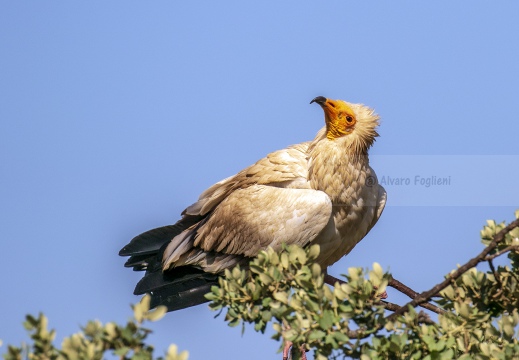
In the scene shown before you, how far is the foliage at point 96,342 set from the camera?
12.5 ft

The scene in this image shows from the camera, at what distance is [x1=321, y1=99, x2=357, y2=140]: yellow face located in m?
8.32

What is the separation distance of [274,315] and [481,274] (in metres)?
1.27

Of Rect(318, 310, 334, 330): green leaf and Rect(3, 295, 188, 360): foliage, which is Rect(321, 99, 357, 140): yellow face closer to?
Rect(318, 310, 334, 330): green leaf

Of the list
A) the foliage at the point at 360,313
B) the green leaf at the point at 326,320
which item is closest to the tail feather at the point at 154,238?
the foliage at the point at 360,313

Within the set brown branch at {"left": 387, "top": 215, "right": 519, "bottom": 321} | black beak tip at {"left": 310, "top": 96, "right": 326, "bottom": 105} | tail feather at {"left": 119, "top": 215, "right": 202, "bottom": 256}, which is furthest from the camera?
tail feather at {"left": 119, "top": 215, "right": 202, "bottom": 256}

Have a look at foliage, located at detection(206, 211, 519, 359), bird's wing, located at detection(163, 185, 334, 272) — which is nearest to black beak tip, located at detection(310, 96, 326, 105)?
bird's wing, located at detection(163, 185, 334, 272)

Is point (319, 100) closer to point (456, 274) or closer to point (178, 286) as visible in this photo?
point (178, 286)

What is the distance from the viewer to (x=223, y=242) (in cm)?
822

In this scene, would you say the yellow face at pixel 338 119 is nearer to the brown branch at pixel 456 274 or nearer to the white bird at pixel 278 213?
the white bird at pixel 278 213

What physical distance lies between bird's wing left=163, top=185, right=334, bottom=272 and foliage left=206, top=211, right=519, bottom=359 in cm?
231

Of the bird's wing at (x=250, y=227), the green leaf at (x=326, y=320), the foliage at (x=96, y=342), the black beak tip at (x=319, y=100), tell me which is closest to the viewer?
the foliage at (x=96, y=342)

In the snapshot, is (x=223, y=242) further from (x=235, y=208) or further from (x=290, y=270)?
(x=290, y=270)

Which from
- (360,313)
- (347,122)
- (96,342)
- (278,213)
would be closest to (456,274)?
(360,313)

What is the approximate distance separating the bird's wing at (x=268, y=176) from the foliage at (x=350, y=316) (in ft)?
9.06
